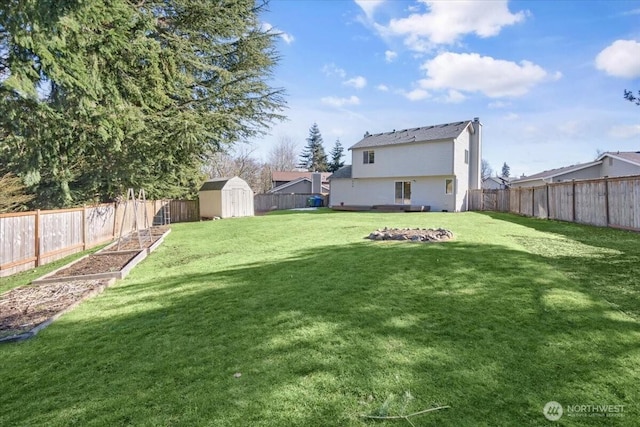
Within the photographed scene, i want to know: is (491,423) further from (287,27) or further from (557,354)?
(287,27)

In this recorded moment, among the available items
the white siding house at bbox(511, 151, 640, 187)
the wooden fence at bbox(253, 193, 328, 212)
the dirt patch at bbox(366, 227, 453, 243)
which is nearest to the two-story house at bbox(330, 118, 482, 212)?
the white siding house at bbox(511, 151, 640, 187)

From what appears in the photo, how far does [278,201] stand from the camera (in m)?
32.7

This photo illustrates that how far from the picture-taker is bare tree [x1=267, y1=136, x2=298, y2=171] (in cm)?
5700

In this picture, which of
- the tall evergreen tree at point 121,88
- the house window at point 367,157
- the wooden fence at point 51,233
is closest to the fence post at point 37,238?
the wooden fence at point 51,233

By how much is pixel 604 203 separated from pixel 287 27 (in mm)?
13418

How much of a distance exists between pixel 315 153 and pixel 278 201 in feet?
85.9

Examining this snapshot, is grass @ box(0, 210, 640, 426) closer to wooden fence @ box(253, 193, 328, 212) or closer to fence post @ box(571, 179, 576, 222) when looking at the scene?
fence post @ box(571, 179, 576, 222)

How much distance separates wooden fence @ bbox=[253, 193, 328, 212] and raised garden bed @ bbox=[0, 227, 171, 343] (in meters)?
22.5

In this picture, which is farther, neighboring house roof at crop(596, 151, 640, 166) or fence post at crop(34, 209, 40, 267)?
neighboring house roof at crop(596, 151, 640, 166)

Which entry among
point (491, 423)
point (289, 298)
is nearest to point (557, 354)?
point (491, 423)

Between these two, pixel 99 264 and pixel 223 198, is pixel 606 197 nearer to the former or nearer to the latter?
pixel 99 264

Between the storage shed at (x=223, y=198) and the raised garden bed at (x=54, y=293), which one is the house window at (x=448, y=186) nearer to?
the storage shed at (x=223, y=198)

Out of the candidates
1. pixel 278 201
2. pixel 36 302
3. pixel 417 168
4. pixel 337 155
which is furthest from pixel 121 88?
pixel 337 155

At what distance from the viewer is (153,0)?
11.1 metres
